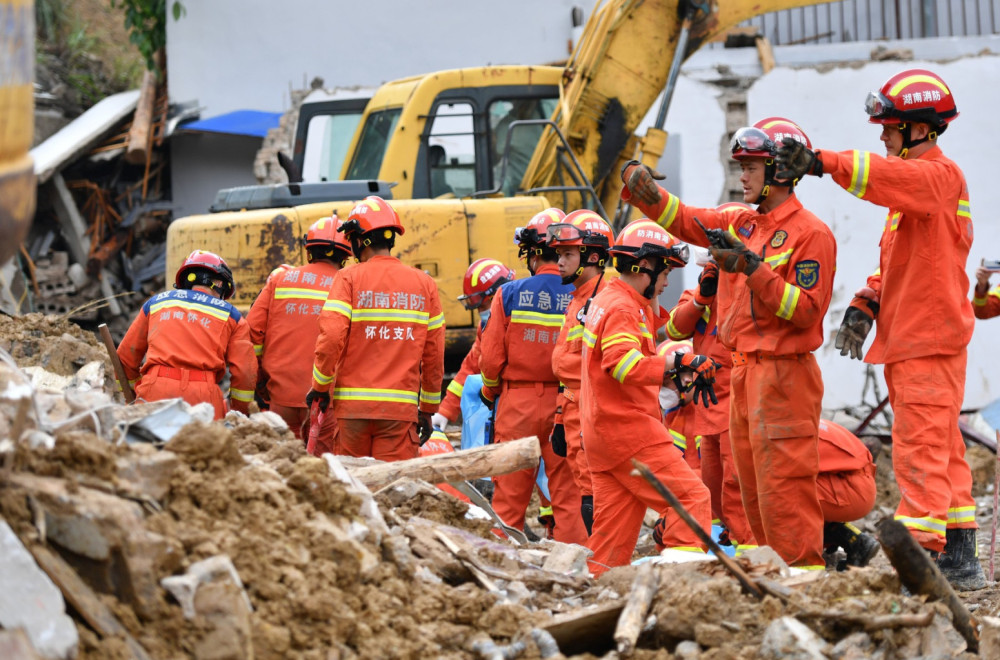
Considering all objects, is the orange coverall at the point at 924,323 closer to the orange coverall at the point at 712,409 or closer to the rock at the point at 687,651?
the orange coverall at the point at 712,409

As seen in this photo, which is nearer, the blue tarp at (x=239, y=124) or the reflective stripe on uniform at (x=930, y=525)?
the reflective stripe on uniform at (x=930, y=525)

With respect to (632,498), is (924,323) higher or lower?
higher

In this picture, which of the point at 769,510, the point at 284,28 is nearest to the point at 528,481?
the point at 769,510

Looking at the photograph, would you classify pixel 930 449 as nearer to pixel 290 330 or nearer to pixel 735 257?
pixel 735 257

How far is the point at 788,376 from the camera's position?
5102 millimetres

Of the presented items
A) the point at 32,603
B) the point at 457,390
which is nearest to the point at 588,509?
the point at 457,390

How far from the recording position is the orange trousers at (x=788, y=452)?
507 centimetres

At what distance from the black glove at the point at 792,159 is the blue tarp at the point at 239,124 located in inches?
425

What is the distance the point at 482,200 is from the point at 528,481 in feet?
9.26

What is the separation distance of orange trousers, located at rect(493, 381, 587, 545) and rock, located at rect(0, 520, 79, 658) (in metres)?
3.73

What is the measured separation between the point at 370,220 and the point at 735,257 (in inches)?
96.6

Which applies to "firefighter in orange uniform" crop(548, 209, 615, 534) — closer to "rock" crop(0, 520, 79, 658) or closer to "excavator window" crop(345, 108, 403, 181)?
"rock" crop(0, 520, 79, 658)

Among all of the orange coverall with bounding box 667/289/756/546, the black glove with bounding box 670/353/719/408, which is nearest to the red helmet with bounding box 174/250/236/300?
the orange coverall with bounding box 667/289/756/546

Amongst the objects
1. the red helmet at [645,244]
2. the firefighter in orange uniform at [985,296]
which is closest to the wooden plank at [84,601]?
the red helmet at [645,244]
